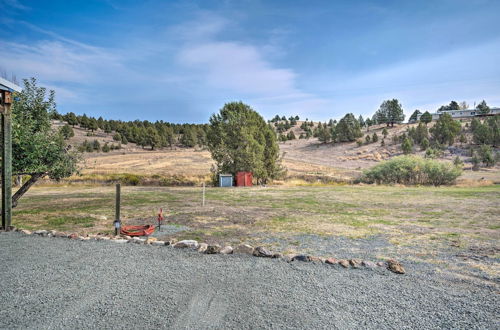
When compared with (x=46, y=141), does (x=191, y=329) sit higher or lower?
lower

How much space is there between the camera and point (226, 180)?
28484 millimetres

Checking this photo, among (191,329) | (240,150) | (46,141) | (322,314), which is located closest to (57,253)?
(191,329)

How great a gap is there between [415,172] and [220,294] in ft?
106

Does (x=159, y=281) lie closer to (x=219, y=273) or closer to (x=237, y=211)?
(x=219, y=273)

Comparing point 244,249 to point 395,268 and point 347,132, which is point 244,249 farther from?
point 347,132

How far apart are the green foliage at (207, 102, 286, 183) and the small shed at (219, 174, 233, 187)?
4.56 ft

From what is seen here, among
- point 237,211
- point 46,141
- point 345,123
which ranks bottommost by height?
point 237,211

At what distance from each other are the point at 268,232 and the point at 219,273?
407 cm

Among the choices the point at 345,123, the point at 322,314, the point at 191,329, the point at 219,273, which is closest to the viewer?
the point at 191,329

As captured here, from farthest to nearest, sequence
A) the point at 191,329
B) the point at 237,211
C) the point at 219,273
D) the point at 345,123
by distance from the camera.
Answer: the point at 345,123, the point at 237,211, the point at 219,273, the point at 191,329

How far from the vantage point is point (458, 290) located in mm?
4738

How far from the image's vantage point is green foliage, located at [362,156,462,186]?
3059cm

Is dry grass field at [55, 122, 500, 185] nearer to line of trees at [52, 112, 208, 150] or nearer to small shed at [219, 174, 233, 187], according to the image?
line of trees at [52, 112, 208, 150]

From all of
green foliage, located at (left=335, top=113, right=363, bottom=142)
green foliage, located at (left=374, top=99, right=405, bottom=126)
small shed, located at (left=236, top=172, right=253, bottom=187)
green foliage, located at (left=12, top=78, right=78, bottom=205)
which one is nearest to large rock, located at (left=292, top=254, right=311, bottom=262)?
green foliage, located at (left=12, top=78, right=78, bottom=205)
